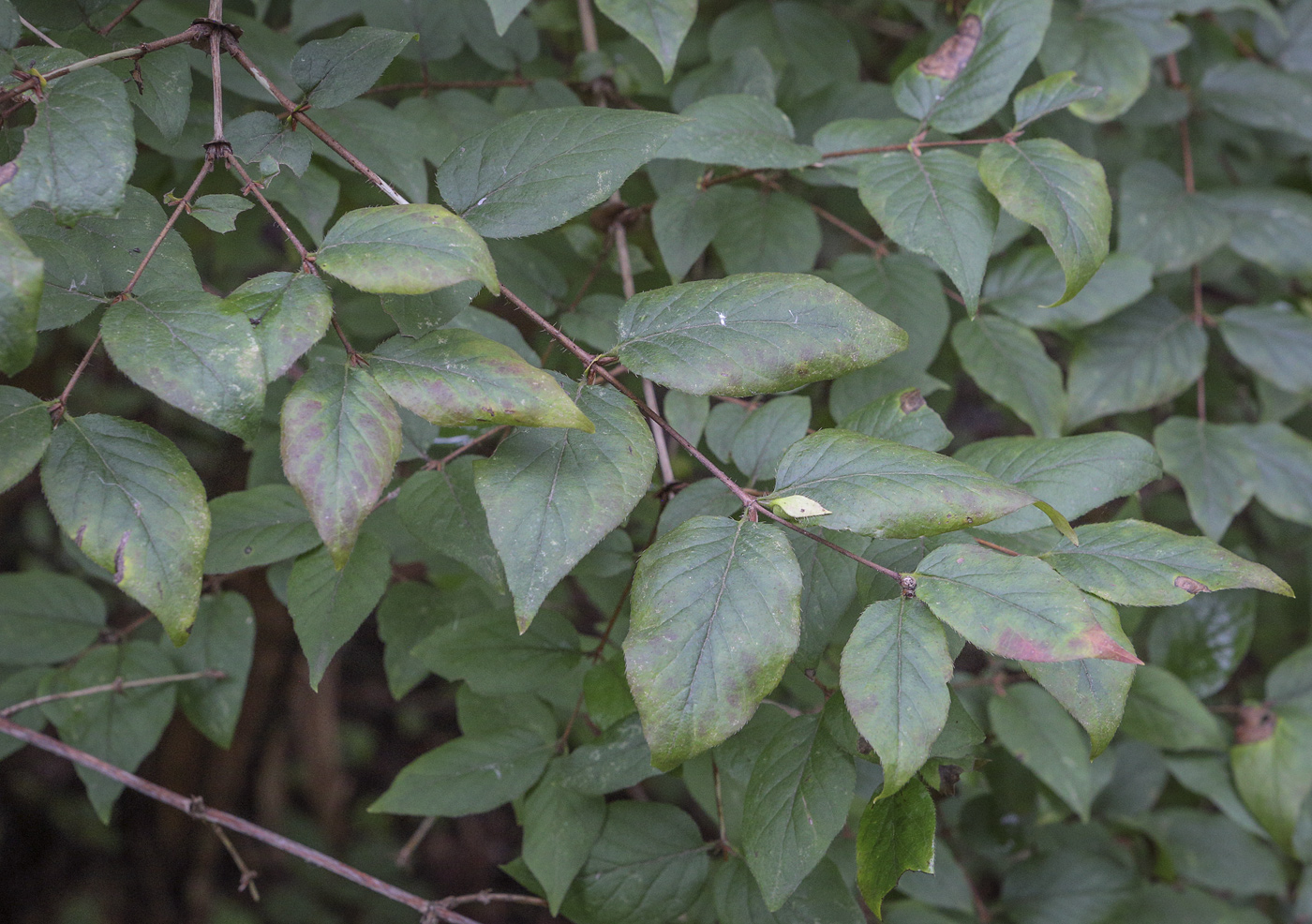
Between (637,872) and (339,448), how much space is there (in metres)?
0.69

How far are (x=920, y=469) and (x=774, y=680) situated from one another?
0.71 feet

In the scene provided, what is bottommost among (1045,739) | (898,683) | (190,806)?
(1045,739)

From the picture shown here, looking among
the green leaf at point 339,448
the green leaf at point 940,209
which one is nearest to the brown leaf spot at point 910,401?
the green leaf at point 940,209

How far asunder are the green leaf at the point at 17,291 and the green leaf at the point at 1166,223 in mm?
1577

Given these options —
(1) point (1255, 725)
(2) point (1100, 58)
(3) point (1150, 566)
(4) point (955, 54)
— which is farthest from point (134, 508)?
(1) point (1255, 725)

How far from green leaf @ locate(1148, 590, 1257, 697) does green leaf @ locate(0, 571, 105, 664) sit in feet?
6.03

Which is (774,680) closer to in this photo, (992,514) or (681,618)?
(681,618)

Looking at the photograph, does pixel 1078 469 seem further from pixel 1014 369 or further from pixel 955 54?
pixel 955 54

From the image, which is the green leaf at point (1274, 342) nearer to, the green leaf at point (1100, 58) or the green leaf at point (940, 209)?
the green leaf at point (1100, 58)

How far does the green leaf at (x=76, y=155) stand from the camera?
0.70 m

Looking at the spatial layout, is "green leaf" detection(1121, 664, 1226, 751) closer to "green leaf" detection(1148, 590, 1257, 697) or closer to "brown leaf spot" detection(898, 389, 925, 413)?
"green leaf" detection(1148, 590, 1257, 697)

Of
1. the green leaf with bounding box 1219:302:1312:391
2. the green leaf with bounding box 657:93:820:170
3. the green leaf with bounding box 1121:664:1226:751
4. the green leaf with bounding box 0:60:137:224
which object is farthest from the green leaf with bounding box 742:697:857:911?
the green leaf with bounding box 1219:302:1312:391

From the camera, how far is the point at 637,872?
3.59 ft

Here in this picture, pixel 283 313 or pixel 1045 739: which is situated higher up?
pixel 283 313
